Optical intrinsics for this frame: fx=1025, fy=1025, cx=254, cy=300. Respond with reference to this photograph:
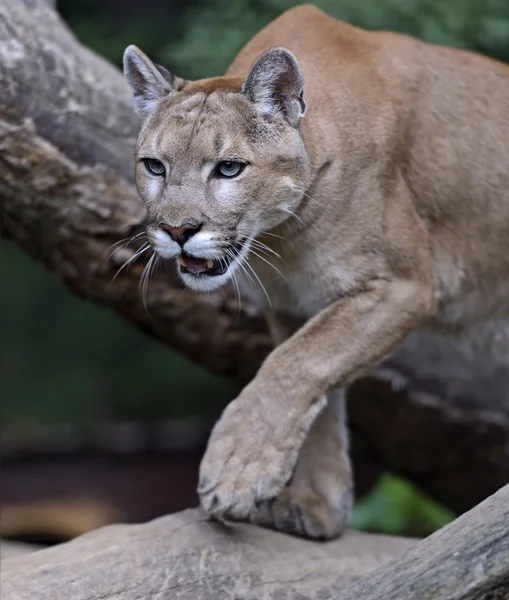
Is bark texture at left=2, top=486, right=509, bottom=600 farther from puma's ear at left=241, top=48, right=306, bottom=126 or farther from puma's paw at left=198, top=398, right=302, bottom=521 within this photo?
puma's ear at left=241, top=48, right=306, bottom=126

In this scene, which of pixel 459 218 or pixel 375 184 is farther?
pixel 459 218

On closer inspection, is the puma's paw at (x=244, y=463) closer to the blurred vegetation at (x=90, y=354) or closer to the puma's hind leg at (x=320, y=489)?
the puma's hind leg at (x=320, y=489)

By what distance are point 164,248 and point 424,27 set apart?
2.48 m

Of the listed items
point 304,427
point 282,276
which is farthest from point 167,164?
point 304,427

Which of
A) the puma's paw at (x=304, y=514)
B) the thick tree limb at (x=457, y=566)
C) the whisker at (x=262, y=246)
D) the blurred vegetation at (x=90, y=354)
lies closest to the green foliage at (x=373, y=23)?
the blurred vegetation at (x=90, y=354)

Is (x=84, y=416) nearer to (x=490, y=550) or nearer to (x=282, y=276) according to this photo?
(x=282, y=276)

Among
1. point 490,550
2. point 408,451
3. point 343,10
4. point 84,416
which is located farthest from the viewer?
point 84,416

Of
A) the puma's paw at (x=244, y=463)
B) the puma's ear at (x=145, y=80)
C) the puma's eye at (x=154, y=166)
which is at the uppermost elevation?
the puma's ear at (x=145, y=80)

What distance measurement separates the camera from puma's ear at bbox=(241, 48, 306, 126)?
9.84 ft

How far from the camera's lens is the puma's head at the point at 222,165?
9.62 ft

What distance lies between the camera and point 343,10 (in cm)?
479

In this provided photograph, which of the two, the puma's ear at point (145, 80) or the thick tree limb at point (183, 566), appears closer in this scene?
the thick tree limb at point (183, 566)

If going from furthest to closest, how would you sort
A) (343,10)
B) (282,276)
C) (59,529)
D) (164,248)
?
(59,529)
(343,10)
(282,276)
(164,248)

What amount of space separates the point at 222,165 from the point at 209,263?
289mm
